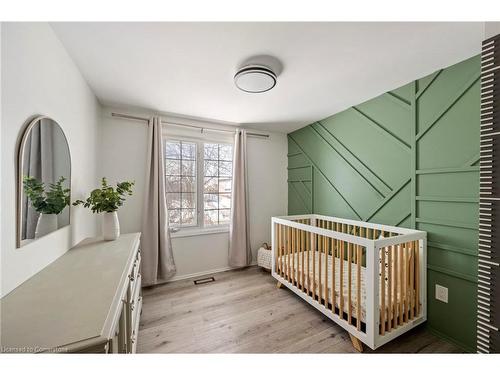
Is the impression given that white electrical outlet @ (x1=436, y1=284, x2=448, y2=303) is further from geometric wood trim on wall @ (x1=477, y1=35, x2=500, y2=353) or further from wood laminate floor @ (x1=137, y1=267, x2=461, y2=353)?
geometric wood trim on wall @ (x1=477, y1=35, x2=500, y2=353)

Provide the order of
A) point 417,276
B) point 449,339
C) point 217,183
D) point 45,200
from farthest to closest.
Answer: point 217,183 < point 417,276 < point 449,339 < point 45,200

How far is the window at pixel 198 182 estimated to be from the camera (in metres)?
2.69

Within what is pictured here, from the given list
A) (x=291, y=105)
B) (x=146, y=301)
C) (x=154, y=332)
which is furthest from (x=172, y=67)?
(x=146, y=301)

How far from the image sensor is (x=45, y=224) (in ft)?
3.52

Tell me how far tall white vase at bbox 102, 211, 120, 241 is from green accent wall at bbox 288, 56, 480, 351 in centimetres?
244

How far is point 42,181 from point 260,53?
4.95ft

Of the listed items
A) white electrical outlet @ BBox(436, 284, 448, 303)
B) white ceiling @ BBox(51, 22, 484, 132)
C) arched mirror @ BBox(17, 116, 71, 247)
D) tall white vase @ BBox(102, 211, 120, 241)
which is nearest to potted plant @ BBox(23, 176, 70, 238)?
arched mirror @ BBox(17, 116, 71, 247)

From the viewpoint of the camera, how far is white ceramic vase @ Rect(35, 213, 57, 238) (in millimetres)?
1007

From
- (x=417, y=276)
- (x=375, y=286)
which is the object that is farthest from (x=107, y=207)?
(x=417, y=276)

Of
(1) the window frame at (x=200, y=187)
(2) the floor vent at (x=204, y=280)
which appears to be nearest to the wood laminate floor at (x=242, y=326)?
(2) the floor vent at (x=204, y=280)

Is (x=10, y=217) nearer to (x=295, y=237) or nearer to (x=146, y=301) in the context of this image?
(x=146, y=301)

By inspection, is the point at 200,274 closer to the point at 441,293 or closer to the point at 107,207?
the point at 107,207

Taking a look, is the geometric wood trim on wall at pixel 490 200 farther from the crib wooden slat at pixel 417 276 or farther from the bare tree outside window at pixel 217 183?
the bare tree outside window at pixel 217 183

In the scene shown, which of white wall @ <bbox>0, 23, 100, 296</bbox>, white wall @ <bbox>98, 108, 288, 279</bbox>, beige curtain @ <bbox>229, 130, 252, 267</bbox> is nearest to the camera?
white wall @ <bbox>0, 23, 100, 296</bbox>
